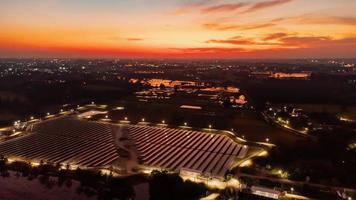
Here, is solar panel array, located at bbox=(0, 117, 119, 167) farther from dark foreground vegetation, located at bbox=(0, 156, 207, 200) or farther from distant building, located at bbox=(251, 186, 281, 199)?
distant building, located at bbox=(251, 186, 281, 199)

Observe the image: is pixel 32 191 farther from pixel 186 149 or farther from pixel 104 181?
pixel 186 149

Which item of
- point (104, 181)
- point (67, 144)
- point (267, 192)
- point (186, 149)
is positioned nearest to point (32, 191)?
point (104, 181)

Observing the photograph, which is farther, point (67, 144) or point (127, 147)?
point (67, 144)

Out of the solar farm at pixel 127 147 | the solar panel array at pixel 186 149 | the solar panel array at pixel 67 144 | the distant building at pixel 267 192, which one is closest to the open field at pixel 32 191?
the solar farm at pixel 127 147

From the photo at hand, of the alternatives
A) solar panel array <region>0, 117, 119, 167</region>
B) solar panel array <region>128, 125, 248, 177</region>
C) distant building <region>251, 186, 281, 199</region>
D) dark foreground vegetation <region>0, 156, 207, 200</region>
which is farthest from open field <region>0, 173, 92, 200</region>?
distant building <region>251, 186, 281, 199</region>

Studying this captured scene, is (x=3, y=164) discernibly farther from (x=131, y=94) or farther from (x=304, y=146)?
(x=131, y=94)

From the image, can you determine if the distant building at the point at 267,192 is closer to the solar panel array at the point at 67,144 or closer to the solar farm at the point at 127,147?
the solar farm at the point at 127,147

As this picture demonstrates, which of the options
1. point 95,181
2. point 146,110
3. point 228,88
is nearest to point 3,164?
point 95,181
